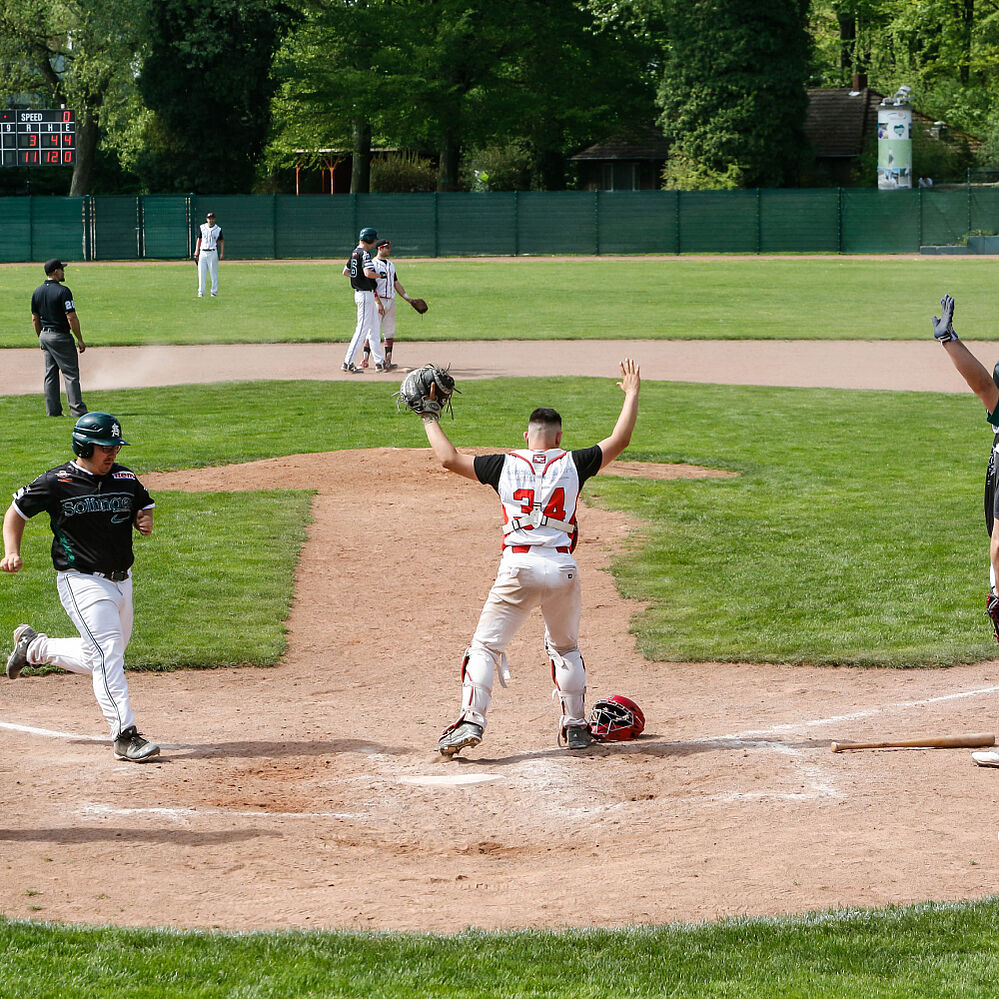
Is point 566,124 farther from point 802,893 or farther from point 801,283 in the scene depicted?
point 802,893

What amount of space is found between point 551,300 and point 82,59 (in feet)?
121

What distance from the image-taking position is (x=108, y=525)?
764 cm

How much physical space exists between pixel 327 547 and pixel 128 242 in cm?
4725

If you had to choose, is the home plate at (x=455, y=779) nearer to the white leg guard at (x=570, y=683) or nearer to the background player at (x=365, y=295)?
the white leg guard at (x=570, y=683)

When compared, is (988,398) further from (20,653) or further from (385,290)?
(385,290)

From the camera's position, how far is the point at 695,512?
45.8 ft

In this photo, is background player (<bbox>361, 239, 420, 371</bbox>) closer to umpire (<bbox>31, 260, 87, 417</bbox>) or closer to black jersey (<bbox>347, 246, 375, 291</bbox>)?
black jersey (<bbox>347, 246, 375, 291</bbox>)

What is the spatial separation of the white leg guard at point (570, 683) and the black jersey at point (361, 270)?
14.9 m

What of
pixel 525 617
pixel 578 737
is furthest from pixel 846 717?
pixel 525 617

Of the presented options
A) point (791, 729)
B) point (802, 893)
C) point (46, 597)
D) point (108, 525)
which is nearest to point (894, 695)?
point (791, 729)

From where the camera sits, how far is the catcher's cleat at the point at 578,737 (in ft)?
25.6

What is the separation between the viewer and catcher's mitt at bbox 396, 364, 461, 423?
24.9 ft

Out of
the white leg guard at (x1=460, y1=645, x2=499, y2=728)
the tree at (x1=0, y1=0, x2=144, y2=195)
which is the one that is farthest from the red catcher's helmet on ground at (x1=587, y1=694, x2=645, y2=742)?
the tree at (x1=0, y1=0, x2=144, y2=195)

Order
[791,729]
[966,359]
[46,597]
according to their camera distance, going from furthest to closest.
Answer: [46,597] → [791,729] → [966,359]
